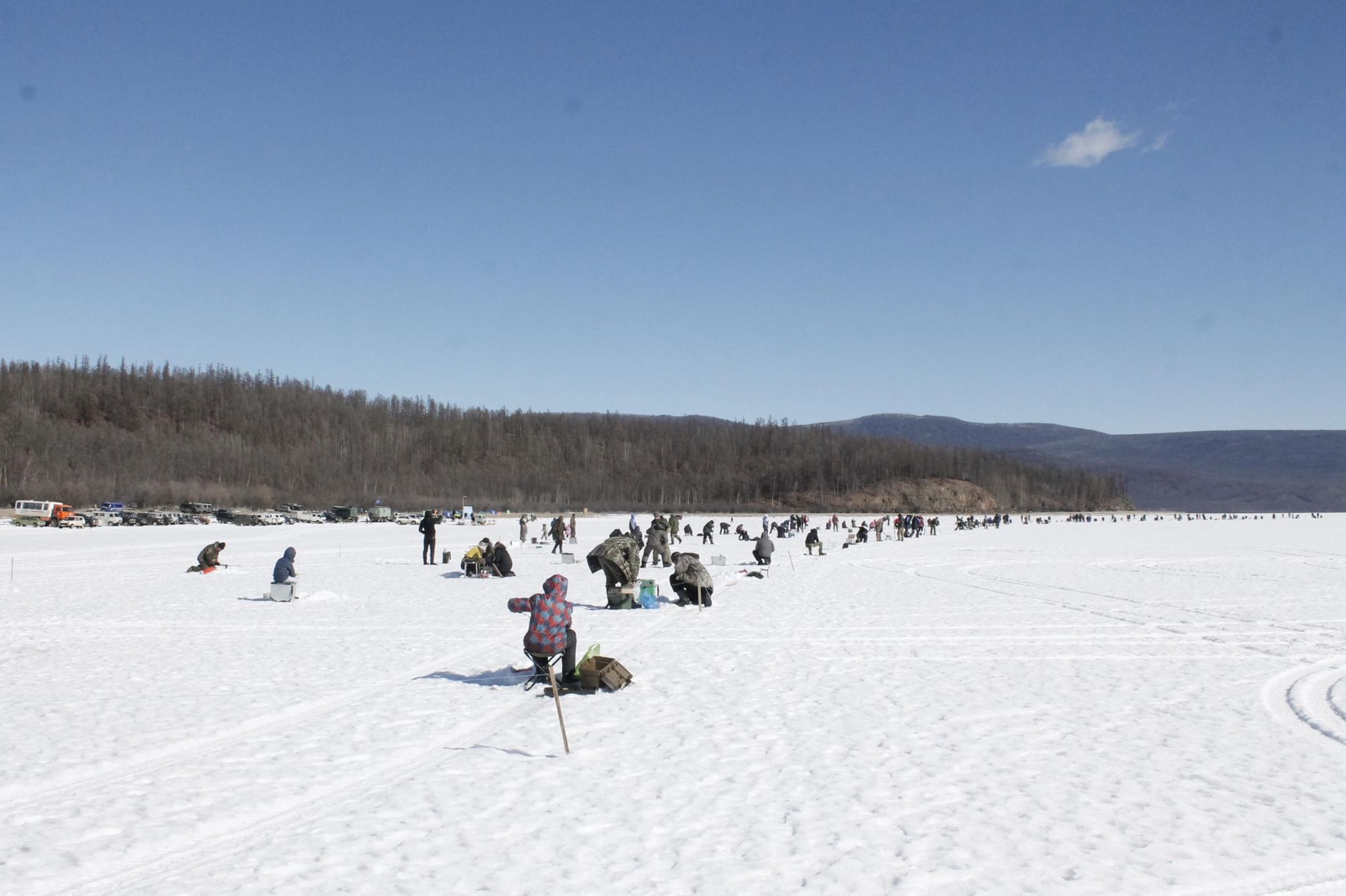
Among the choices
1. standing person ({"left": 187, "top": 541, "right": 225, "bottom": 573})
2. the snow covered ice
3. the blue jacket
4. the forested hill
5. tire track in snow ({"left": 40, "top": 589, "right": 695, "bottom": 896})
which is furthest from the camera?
the forested hill

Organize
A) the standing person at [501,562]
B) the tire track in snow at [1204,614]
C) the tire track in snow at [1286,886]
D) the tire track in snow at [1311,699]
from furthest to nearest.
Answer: the standing person at [501,562] < the tire track in snow at [1204,614] < the tire track in snow at [1311,699] < the tire track in snow at [1286,886]

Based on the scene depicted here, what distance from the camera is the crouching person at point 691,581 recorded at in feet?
64.2

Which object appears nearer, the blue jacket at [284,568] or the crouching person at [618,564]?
the crouching person at [618,564]

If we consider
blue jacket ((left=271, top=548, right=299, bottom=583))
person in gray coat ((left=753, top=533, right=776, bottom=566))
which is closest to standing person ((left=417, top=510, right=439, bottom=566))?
blue jacket ((left=271, top=548, right=299, bottom=583))

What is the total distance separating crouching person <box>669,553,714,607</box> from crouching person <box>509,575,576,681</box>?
8614mm

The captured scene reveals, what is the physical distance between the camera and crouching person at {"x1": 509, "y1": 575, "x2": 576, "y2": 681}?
34.7 ft

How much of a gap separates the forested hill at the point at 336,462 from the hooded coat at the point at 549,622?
115m

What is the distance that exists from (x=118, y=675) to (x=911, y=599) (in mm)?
15092

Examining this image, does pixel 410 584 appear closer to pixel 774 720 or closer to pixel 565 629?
pixel 565 629

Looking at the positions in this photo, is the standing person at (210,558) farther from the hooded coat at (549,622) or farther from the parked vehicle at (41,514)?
the parked vehicle at (41,514)

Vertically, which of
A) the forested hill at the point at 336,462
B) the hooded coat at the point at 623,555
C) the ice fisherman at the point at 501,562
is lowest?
the ice fisherman at the point at 501,562

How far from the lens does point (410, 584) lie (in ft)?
80.8

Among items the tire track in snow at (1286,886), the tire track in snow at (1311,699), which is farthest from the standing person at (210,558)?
the tire track in snow at (1286,886)

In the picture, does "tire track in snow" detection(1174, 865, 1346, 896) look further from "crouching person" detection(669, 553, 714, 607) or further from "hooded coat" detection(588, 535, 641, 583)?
"hooded coat" detection(588, 535, 641, 583)
